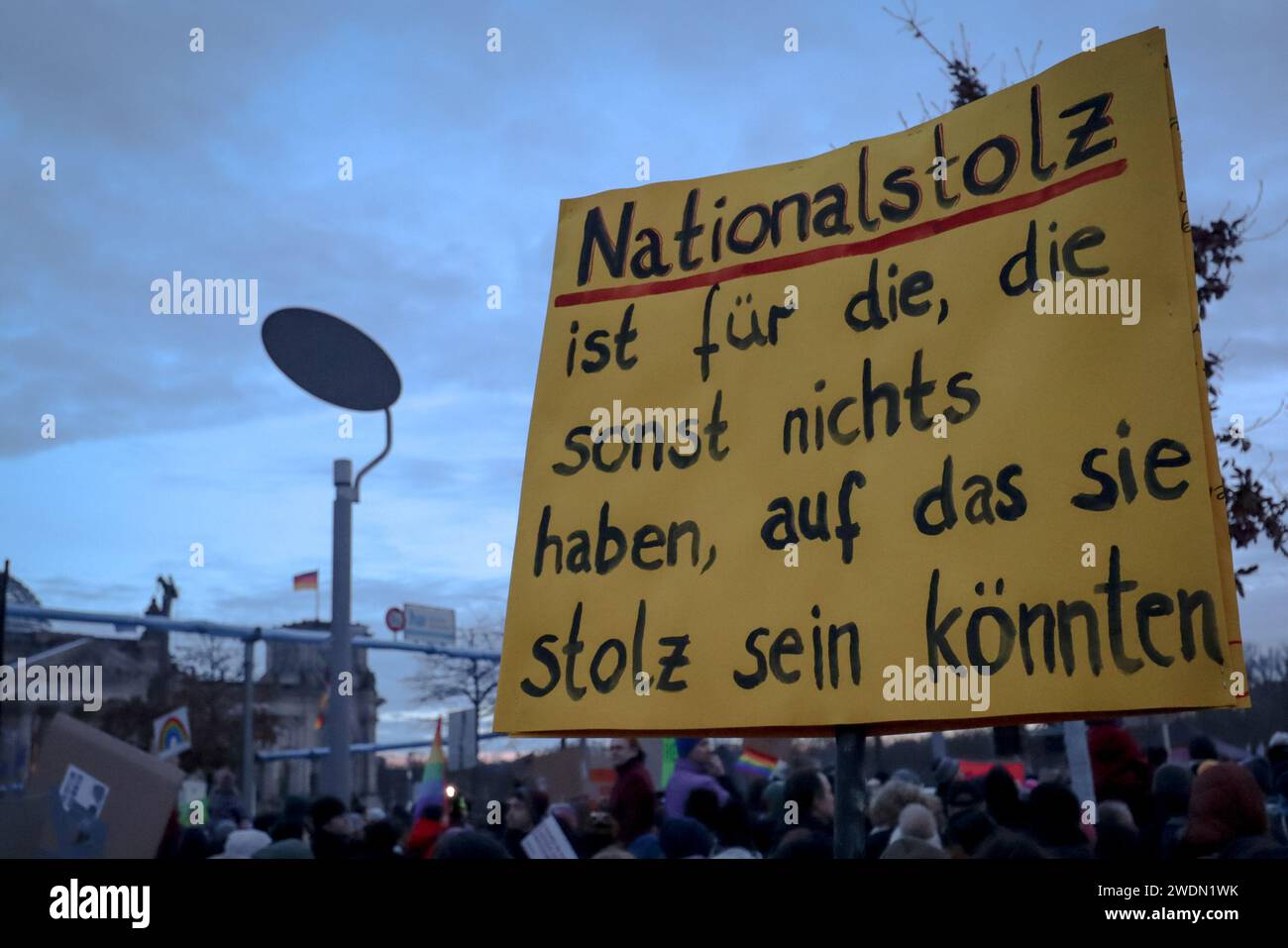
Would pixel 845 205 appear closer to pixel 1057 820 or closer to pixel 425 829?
pixel 1057 820

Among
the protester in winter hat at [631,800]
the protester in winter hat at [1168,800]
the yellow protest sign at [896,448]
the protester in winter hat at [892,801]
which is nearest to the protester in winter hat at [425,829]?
the protester in winter hat at [631,800]

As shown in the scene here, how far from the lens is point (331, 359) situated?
539cm

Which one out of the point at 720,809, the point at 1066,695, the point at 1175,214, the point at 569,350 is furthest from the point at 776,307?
the point at 720,809

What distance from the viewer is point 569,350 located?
2691mm

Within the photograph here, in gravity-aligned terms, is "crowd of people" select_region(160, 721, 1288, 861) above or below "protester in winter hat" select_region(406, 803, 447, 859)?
above

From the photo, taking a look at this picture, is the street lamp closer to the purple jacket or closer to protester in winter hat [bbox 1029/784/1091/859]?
the purple jacket

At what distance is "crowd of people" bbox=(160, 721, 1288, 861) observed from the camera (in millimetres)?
3738

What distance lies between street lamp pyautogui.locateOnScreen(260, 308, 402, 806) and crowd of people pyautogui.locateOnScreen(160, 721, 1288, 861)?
624mm

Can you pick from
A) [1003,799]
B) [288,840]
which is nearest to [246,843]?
[288,840]

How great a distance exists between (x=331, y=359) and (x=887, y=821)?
11.8 ft

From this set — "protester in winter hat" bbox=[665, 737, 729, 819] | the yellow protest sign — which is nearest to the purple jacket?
"protester in winter hat" bbox=[665, 737, 729, 819]

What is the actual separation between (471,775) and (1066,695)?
3424 centimetres

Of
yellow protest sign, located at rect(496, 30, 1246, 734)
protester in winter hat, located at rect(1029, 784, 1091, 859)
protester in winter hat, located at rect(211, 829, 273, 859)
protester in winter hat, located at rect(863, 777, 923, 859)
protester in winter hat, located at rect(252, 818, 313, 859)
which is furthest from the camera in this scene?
protester in winter hat, located at rect(211, 829, 273, 859)

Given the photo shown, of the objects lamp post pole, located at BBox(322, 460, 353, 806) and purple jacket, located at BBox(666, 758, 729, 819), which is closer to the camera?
lamp post pole, located at BBox(322, 460, 353, 806)
